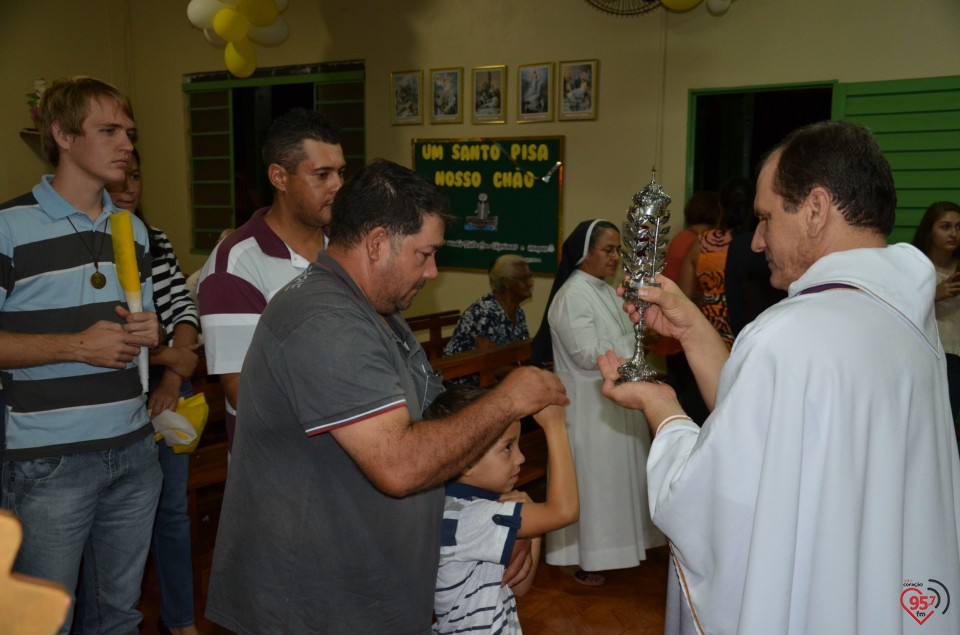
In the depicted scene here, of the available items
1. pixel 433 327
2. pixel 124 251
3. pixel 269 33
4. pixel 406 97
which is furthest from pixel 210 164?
pixel 124 251

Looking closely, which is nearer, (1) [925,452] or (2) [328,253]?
(1) [925,452]

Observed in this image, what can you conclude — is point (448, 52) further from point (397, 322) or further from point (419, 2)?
point (397, 322)

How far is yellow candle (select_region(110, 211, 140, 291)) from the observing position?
7.04ft

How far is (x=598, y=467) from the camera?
414 cm

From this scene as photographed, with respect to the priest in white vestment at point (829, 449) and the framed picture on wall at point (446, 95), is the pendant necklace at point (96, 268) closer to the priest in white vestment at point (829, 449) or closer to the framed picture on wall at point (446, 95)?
the priest in white vestment at point (829, 449)

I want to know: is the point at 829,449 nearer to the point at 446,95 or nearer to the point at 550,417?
the point at 550,417

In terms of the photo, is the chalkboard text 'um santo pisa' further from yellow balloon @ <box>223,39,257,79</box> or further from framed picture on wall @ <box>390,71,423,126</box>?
yellow balloon @ <box>223,39,257,79</box>

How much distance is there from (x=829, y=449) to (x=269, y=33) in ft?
23.6

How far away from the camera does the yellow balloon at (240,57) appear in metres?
7.02

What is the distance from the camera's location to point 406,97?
8031mm

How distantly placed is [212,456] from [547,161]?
462 cm

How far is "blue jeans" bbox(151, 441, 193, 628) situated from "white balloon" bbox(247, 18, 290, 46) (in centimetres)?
555

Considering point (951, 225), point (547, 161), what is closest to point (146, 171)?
point (547, 161)
